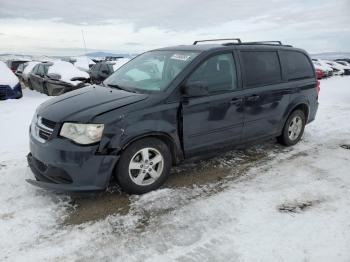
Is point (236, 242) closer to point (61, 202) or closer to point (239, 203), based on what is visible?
point (239, 203)

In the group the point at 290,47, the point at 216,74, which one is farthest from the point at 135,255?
the point at 290,47

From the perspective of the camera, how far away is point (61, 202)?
12.9 feet

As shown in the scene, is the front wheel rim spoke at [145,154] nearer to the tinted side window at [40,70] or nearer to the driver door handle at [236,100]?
the driver door handle at [236,100]

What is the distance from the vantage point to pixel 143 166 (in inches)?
160

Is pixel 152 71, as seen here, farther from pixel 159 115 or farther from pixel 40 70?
pixel 40 70

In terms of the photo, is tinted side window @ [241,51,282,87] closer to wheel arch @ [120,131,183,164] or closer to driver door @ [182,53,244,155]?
driver door @ [182,53,244,155]

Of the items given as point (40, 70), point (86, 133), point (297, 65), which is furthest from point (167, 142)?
point (40, 70)

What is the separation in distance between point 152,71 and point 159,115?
37.6 inches

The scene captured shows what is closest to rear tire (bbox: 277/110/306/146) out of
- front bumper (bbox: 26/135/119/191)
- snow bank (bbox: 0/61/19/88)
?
front bumper (bbox: 26/135/119/191)

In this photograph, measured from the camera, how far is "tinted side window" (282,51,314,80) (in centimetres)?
579

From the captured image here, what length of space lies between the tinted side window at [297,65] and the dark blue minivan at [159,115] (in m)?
0.04

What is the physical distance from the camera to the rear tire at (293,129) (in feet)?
19.5

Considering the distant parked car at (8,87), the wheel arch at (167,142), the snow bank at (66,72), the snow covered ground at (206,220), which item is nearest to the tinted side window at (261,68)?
the snow covered ground at (206,220)

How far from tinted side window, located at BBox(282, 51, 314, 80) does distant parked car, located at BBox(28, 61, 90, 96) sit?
766cm
